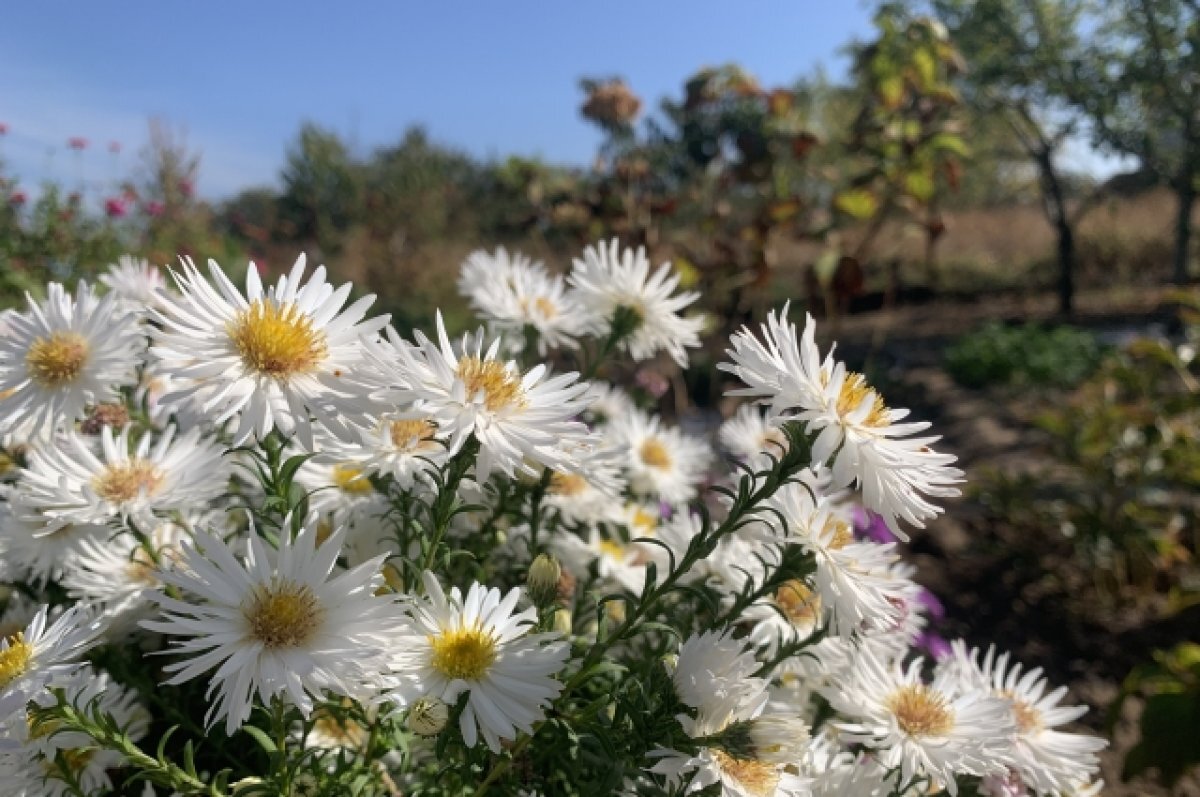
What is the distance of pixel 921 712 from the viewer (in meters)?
0.87

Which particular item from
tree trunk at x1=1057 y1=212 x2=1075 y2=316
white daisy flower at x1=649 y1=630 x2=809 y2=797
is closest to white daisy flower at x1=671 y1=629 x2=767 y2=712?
white daisy flower at x1=649 y1=630 x2=809 y2=797

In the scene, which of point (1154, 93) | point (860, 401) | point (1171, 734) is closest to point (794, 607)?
point (860, 401)

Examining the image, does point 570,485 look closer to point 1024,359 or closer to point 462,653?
point 462,653

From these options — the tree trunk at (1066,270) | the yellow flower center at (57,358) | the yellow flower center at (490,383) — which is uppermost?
the tree trunk at (1066,270)

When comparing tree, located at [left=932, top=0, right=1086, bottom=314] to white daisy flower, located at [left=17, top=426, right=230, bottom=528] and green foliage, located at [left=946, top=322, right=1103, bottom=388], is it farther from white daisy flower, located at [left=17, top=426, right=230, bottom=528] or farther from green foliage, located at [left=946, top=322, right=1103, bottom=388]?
white daisy flower, located at [left=17, top=426, right=230, bottom=528]

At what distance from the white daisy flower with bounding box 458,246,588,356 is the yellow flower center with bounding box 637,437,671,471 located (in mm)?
281

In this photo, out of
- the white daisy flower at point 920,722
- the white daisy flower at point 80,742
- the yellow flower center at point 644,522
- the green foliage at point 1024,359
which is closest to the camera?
the white daisy flower at point 80,742

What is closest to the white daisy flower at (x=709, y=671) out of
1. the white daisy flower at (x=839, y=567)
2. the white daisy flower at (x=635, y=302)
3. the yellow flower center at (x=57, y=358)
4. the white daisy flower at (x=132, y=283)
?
the white daisy flower at (x=839, y=567)

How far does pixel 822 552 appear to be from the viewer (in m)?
0.78

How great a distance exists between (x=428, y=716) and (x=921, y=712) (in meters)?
0.50

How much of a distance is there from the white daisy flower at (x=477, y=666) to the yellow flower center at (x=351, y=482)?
0.27 m

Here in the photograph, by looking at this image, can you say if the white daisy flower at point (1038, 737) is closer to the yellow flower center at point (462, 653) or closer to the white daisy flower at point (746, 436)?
the white daisy flower at point (746, 436)

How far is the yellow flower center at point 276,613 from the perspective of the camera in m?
0.62

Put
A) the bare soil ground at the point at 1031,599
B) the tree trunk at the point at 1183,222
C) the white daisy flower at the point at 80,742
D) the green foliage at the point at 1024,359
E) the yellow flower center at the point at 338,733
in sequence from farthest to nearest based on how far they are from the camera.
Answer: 1. the tree trunk at the point at 1183,222
2. the green foliage at the point at 1024,359
3. the bare soil ground at the point at 1031,599
4. the yellow flower center at the point at 338,733
5. the white daisy flower at the point at 80,742
